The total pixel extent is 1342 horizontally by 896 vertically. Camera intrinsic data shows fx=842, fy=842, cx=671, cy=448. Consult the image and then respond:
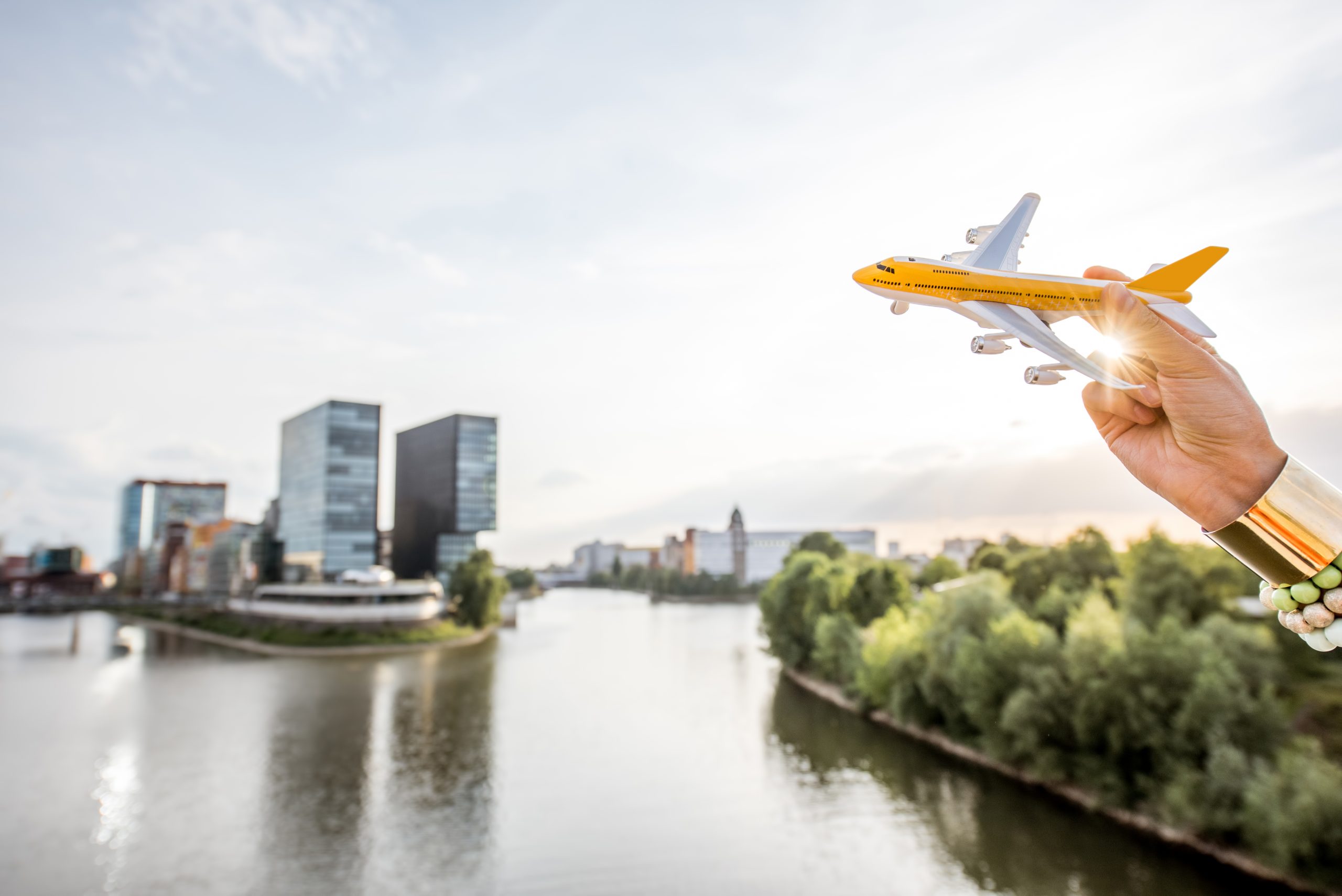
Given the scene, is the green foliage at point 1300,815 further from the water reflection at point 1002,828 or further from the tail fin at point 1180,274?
the tail fin at point 1180,274

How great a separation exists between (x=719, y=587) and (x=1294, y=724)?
104m

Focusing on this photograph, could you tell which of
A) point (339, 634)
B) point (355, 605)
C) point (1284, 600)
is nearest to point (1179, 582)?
point (1284, 600)

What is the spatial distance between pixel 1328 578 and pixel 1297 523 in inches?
7.0

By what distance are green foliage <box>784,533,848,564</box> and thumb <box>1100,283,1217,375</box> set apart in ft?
287

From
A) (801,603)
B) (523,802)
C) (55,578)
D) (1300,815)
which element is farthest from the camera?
(55,578)

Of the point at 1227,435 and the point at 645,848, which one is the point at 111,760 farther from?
the point at 1227,435

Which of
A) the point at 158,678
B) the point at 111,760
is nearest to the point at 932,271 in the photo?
the point at 111,760

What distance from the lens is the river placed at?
2047 cm

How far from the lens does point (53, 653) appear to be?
69312 mm

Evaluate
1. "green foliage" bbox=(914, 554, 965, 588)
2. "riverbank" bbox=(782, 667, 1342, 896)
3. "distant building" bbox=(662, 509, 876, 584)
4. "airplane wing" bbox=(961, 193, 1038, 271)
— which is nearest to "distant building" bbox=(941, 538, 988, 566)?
"distant building" bbox=(662, 509, 876, 584)

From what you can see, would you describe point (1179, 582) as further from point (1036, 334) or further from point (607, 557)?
point (607, 557)

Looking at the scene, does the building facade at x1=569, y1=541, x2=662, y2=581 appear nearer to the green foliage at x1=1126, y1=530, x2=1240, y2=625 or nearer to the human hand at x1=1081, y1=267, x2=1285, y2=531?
the green foliage at x1=1126, y1=530, x2=1240, y2=625

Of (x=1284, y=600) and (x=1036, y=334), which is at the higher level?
(x=1036, y=334)

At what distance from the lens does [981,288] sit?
277cm
